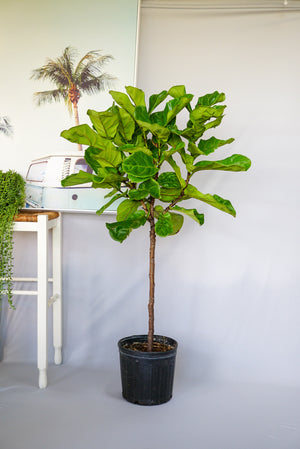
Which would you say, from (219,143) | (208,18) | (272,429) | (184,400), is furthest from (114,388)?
(208,18)

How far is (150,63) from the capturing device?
2.70 meters

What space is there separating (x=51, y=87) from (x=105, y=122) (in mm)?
746

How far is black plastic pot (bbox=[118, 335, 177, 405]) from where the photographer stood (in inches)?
86.6

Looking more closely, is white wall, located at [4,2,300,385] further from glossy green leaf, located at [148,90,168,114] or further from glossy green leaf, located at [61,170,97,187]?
glossy green leaf, located at [61,170,97,187]

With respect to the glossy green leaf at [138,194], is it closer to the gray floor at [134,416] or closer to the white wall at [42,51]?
the white wall at [42,51]

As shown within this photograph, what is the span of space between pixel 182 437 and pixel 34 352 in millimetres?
1165

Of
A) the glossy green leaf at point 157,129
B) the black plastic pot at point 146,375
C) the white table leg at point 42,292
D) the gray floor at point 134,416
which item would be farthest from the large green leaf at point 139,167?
the gray floor at point 134,416

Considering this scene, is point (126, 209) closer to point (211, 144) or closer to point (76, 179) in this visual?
point (76, 179)

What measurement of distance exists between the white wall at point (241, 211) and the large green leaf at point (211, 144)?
1.59 ft

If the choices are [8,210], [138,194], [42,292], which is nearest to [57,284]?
[42,292]

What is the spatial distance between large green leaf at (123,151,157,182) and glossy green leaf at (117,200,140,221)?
0.25 m

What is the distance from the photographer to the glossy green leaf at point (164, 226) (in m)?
2.10

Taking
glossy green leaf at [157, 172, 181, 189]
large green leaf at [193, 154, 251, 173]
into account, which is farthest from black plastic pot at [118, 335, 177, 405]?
large green leaf at [193, 154, 251, 173]

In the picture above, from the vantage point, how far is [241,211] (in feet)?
8.86
